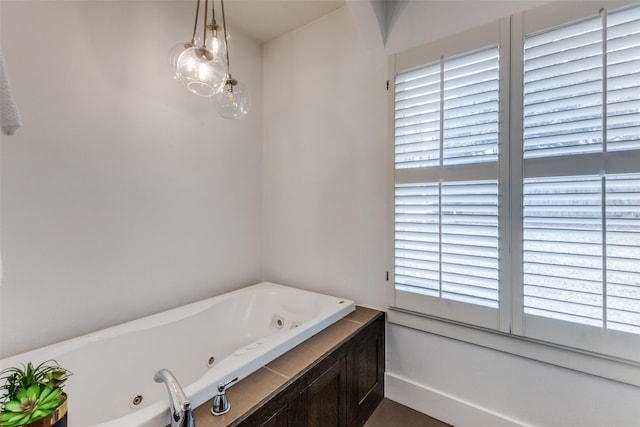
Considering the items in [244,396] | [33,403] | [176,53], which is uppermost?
[176,53]

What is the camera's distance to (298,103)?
245cm

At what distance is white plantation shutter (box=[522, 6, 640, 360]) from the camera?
123 cm

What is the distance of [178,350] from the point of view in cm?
180

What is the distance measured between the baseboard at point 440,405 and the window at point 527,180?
0.53 meters

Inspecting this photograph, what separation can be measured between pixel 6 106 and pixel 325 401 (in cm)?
169

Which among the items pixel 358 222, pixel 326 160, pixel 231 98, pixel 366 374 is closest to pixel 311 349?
pixel 366 374

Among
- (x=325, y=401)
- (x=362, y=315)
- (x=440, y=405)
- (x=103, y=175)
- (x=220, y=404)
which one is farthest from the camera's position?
(x=362, y=315)

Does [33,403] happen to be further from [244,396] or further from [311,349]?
[311,349]

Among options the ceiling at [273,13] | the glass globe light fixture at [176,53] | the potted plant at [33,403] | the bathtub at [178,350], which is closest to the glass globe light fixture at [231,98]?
the glass globe light fixture at [176,53]

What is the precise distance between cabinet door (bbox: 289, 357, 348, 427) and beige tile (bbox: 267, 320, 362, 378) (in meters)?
0.10

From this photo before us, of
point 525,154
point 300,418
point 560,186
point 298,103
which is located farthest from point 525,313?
point 298,103

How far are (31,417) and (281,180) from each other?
6.75ft

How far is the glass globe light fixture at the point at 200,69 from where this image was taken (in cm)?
145

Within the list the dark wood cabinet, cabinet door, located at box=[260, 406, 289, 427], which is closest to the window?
the dark wood cabinet
